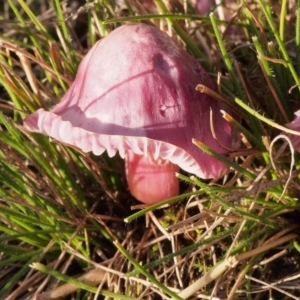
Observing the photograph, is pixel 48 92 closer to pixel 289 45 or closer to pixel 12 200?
pixel 12 200

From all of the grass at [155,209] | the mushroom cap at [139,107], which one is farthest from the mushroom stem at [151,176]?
the mushroom cap at [139,107]

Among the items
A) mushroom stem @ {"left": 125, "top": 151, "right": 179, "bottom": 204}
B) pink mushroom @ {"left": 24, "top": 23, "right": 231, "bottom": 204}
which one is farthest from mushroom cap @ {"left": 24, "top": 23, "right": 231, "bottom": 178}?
mushroom stem @ {"left": 125, "top": 151, "right": 179, "bottom": 204}

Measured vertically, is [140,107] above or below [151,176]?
above

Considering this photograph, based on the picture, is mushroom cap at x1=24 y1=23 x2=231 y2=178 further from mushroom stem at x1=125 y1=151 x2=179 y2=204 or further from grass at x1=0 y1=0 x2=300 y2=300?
mushroom stem at x1=125 y1=151 x2=179 y2=204

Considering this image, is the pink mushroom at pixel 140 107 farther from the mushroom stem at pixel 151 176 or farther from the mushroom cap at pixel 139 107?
the mushroom stem at pixel 151 176

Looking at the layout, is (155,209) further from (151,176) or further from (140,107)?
(140,107)

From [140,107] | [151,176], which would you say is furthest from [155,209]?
[140,107]

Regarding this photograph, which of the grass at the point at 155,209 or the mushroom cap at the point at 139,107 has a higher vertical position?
the mushroom cap at the point at 139,107
